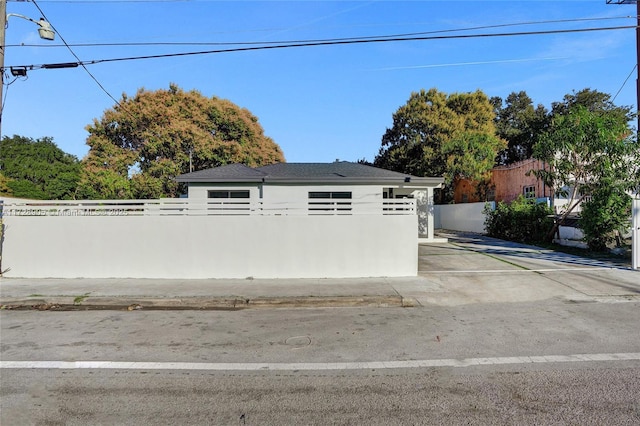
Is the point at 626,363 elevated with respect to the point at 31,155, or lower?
lower

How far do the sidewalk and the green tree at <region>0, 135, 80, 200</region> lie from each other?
44.4 meters

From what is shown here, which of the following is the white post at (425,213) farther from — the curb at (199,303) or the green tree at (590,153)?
the curb at (199,303)

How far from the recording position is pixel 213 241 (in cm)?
1009

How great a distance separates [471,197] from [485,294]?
2474 cm

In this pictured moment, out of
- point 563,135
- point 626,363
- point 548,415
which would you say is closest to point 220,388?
point 548,415

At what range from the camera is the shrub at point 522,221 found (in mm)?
18188

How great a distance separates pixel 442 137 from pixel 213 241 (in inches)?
886

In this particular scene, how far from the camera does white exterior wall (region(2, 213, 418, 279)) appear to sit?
10094mm

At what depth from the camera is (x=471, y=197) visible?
31.5 m

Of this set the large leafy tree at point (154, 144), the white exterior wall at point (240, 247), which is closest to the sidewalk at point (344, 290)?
the white exterior wall at point (240, 247)

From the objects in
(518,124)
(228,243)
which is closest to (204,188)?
(228,243)

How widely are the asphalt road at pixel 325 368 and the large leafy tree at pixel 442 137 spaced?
785 inches

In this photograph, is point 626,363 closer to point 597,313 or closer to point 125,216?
point 597,313

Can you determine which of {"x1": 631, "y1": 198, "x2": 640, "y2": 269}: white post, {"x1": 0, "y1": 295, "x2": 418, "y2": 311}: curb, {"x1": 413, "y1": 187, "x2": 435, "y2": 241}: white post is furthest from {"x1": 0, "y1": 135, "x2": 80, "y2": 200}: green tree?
{"x1": 631, "y1": 198, "x2": 640, "y2": 269}: white post
